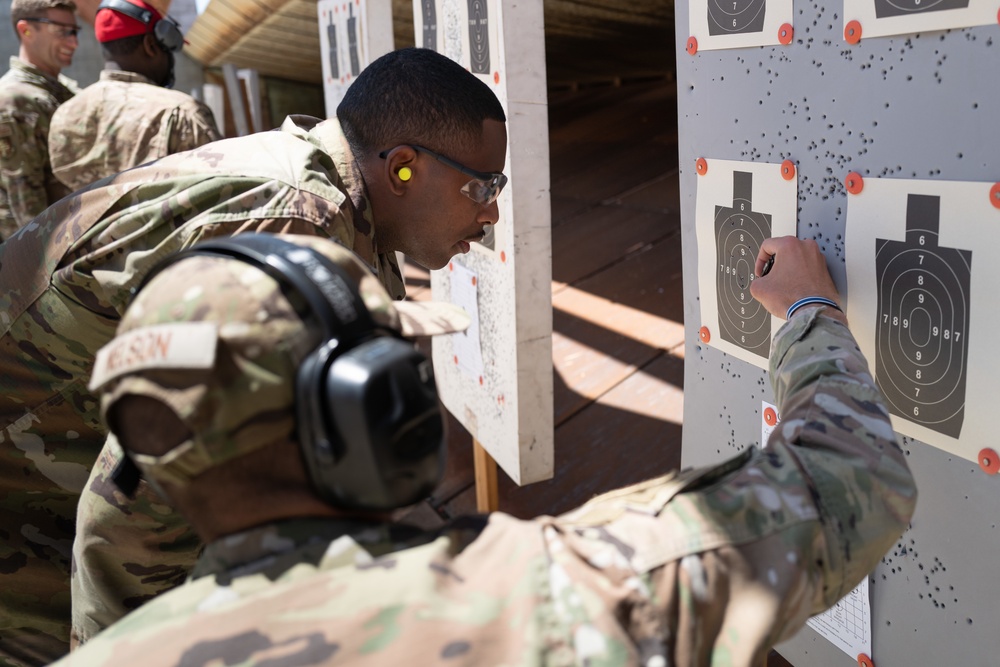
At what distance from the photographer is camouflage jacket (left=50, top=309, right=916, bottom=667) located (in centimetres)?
64

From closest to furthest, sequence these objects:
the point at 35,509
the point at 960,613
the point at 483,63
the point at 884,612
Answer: the point at 960,613, the point at 884,612, the point at 35,509, the point at 483,63

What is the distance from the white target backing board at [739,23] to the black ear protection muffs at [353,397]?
0.87 meters

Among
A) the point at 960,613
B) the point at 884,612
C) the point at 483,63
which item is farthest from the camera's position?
the point at 483,63

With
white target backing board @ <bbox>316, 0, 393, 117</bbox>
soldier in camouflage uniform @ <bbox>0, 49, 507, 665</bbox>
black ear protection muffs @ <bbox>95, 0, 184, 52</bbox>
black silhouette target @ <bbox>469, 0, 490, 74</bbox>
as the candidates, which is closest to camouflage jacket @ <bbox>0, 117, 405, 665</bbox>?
soldier in camouflage uniform @ <bbox>0, 49, 507, 665</bbox>

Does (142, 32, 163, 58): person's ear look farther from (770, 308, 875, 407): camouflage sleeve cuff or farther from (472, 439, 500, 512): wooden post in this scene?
(770, 308, 875, 407): camouflage sleeve cuff

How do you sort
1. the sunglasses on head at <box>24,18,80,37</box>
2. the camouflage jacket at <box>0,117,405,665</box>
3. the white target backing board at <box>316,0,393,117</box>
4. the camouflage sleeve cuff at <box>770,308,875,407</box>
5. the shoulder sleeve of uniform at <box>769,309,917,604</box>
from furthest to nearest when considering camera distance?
1. the sunglasses on head at <box>24,18,80,37</box>
2. the white target backing board at <box>316,0,393,117</box>
3. the camouflage jacket at <box>0,117,405,665</box>
4. the camouflage sleeve cuff at <box>770,308,875,407</box>
5. the shoulder sleeve of uniform at <box>769,309,917,604</box>

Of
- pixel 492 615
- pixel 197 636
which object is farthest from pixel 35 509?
pixel 492 615

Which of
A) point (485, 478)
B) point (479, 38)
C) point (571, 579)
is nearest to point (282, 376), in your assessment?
point (571, 579)

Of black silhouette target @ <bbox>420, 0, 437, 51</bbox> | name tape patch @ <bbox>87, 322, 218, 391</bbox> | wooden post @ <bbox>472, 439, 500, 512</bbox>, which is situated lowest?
wooden post @ <bbox>472, 439, 500, 512</bbox>

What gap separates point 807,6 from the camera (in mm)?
1179

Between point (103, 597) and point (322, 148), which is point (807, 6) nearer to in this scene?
point (322, 148)

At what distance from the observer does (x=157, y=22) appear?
2939mm

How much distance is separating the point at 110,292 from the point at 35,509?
530mm

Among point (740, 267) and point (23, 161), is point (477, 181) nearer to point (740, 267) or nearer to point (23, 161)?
point (740, 267)
